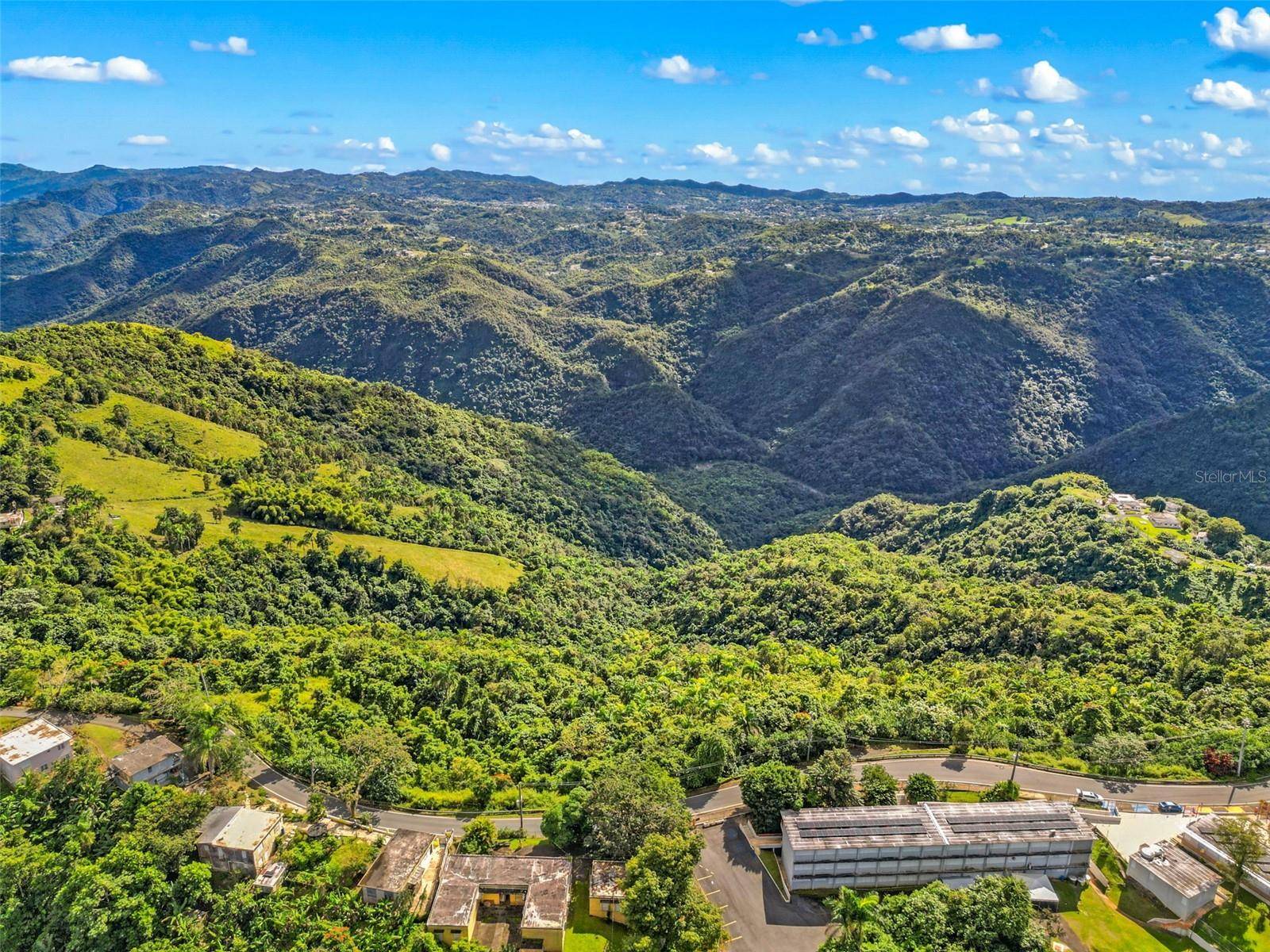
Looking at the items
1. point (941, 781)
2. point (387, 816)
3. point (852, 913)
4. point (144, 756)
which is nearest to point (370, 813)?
point (387, 816)

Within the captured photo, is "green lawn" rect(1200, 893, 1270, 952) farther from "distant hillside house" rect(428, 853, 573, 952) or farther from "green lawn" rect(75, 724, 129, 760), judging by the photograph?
"green lawn" rect(75, 724, 129, 760)

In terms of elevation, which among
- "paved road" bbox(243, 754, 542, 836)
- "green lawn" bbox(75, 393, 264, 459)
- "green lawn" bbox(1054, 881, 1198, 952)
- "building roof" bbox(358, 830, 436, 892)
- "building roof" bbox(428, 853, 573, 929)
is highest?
"green lawn" bbox(75, 393, 264, 459)

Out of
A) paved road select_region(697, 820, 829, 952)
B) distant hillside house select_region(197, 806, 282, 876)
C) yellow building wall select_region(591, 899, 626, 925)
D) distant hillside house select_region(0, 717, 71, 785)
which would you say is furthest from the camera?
distant hillside house select_region(0, 717, 71, 785)

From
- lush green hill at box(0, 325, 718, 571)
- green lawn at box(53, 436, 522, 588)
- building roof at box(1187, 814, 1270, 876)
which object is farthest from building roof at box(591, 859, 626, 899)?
lush green hill at box(0, 325, 718, 571)

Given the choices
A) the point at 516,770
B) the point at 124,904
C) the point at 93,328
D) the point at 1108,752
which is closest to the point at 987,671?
the point at 1108,752

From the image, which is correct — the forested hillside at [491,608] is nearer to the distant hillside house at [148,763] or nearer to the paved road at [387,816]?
the paved road at [387,816]
